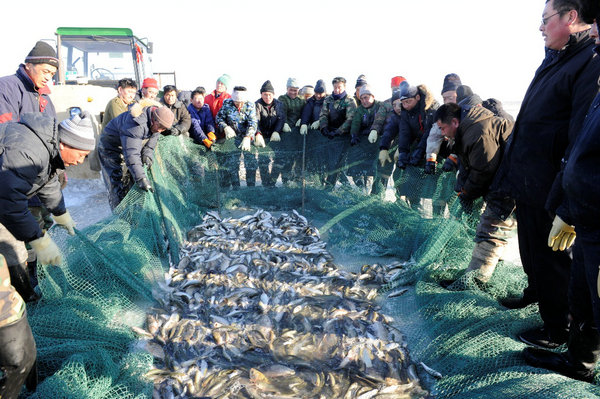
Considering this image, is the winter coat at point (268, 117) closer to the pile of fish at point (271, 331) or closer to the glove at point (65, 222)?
the pile of fish at point (271, 331)

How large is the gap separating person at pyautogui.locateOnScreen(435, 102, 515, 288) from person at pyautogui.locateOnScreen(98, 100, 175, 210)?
4.15 metres

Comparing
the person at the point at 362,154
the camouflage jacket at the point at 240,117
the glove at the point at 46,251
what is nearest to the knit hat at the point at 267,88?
the camouflage jacket at the point at 240,117

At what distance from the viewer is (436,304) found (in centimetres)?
387

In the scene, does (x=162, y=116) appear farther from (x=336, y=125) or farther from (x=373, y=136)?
(x=336, y=125)

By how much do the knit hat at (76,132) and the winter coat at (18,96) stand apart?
4.59ft

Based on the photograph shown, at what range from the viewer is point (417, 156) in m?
6.01

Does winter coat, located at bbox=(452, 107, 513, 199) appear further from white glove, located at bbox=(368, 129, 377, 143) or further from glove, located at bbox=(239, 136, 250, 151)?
glove, located at bbox=(239, 136, 250, 151)

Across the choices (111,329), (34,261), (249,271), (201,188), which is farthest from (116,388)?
(201,188)

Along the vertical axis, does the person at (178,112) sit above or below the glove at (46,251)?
above

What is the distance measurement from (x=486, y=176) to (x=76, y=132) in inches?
164

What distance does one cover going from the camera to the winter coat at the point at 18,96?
434 centimetres

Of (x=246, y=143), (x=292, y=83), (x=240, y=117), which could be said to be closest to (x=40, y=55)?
(x=246, y=143)

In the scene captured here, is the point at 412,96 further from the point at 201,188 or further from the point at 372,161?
the point at 201,188

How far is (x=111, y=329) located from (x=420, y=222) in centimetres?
409
